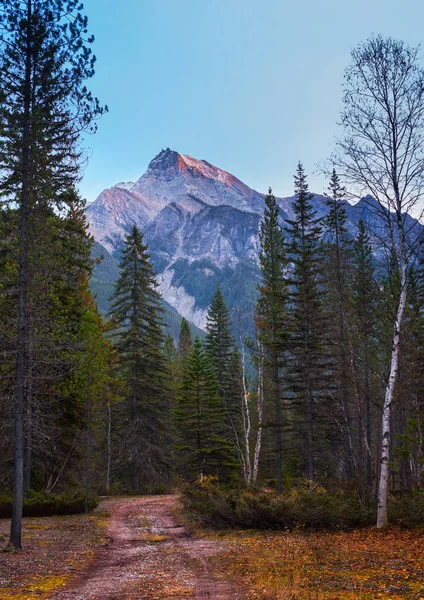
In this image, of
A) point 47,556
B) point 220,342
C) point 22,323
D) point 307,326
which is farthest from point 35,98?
point 220,342

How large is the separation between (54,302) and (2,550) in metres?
10.1

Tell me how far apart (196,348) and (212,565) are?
2435 cm

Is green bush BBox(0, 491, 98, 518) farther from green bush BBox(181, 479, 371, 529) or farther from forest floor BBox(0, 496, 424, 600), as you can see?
green bush BBox(181, 479, 371, 529)

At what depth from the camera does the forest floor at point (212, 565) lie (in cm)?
714

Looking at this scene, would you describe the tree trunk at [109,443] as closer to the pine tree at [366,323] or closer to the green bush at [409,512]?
the pine tree at [366,323]

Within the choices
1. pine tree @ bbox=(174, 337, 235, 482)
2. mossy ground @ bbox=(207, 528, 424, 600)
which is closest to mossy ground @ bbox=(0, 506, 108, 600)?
mossy ground @ bbox=(207, 528, 424, 600)

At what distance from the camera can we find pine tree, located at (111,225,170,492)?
32.1m

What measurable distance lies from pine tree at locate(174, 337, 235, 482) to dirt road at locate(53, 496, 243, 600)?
50.2 ft

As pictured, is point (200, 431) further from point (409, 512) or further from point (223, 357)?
point (409, 512)

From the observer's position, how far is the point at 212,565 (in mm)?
9625

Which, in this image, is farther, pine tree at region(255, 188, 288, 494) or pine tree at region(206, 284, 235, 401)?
pine tree at region(206, 284, 235, 401)

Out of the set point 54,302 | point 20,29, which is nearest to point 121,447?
point 54,302

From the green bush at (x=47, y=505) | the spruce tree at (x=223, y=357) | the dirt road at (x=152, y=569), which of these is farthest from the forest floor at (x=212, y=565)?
the spruce tree at (x=223, y=357)

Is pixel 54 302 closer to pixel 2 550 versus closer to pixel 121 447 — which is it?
pixel 2 550
